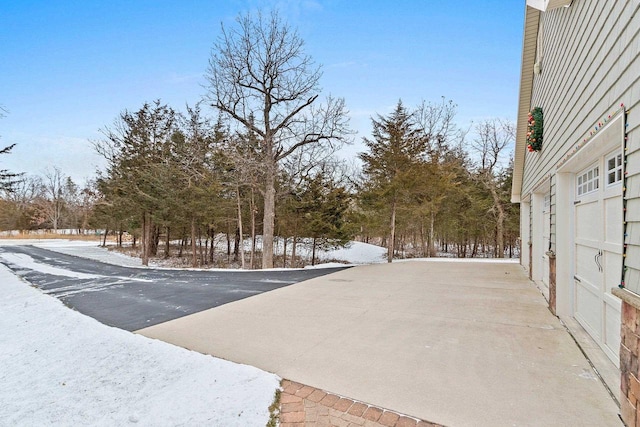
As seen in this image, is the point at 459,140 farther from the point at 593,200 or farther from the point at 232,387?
the point at 232,387

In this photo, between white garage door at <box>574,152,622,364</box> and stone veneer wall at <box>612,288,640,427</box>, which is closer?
stone veneer wall at <box>612,288,640,427</box>

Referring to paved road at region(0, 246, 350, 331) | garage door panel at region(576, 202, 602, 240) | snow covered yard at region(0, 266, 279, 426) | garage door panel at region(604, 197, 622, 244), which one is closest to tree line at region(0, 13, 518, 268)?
paved road at region(0, 246, 350, 331)

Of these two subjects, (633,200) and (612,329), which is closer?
(633,200)

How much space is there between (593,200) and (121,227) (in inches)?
1043

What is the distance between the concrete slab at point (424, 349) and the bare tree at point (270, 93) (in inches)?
306

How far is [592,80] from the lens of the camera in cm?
267

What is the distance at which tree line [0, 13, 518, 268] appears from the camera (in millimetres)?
11609

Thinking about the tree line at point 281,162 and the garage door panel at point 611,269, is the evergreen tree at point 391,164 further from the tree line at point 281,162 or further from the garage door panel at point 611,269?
the garage door panel at point 611,269

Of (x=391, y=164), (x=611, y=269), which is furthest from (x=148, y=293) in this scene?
(x=391, y=164)

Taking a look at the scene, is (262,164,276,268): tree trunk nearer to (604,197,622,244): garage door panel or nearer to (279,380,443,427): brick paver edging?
(279,380,443,427): brick paver edging

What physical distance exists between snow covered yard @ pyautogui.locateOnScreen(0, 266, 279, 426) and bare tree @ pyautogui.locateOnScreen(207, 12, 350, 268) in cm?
859

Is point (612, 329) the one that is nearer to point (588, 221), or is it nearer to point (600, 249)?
point (600, 249)

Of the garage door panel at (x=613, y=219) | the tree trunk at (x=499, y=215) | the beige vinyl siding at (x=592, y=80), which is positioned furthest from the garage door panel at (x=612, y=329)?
the tree trunk at (x=499, y=215)

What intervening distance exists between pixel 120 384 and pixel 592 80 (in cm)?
477
